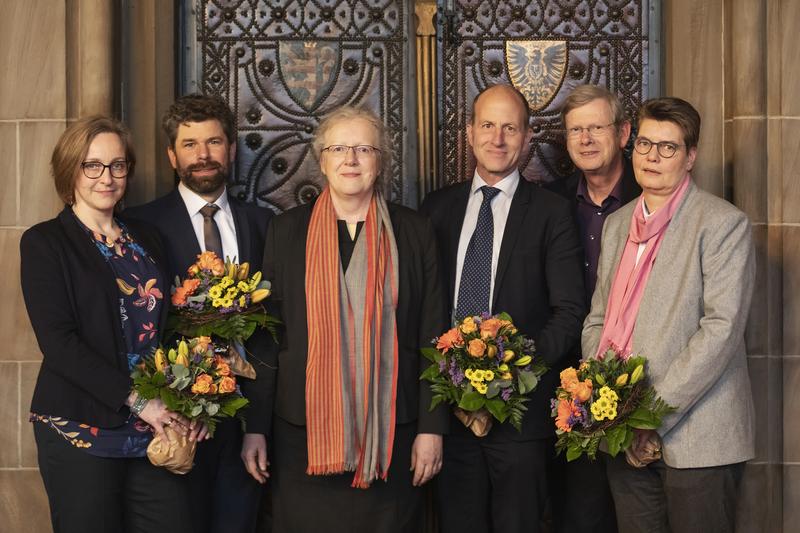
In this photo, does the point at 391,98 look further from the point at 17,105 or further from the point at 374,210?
the point at 17,105

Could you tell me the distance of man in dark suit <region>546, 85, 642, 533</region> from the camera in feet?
→ 14.9

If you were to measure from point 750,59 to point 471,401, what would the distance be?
232 centimetres

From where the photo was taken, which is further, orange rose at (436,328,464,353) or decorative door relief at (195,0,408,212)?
decorative door relief at (195,0,408,212)

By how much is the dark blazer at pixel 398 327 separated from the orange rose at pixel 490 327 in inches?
9.1

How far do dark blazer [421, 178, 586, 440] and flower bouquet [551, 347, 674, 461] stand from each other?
418 millimetres

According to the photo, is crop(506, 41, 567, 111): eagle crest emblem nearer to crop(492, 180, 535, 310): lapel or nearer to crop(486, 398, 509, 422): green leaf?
crop(492, 180, 535, 310): lapel

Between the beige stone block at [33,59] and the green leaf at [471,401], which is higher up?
the beige stone block at [33,59]

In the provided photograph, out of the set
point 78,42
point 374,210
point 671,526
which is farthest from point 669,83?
point 78,42

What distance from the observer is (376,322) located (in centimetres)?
401

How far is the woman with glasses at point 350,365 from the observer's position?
3.96 m

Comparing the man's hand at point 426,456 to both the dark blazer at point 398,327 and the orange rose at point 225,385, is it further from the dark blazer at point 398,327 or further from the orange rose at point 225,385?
the orange rose at point 225,385

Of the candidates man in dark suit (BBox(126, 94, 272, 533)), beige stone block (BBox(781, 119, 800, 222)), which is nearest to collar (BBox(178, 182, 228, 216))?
man in dark suit (BBox(126, 94, 272, 533))

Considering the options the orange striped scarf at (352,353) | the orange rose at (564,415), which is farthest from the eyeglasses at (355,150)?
the orange rose at (564,415)

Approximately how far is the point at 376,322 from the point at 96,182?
1162 mm
